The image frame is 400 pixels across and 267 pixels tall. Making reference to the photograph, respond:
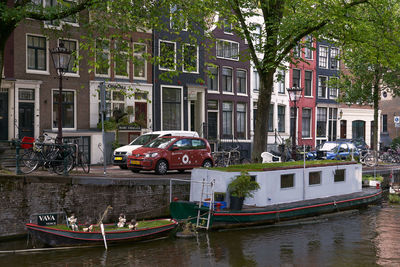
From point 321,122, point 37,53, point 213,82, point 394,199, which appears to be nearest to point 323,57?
point 321,122

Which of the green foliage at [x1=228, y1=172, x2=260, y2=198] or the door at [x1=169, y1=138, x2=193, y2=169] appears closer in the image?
the green foliage at [x1=228, y1=172, x2=260, y2=198]

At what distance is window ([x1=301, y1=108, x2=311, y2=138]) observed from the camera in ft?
131

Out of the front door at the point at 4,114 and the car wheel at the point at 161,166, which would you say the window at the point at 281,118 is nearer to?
the car wheel at the point at 161,166

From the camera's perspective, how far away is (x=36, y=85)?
78.1 ft

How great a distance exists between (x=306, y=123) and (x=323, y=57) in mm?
5845

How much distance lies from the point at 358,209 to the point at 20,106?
15.7 m

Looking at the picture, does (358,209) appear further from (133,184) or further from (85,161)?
(85,161)

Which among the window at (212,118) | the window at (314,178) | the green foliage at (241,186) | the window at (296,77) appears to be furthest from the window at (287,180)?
the window at (296,77)


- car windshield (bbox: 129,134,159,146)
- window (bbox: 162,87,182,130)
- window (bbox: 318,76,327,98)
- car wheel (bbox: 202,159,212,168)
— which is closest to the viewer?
car wheel (bbox: 202,159,212,168)

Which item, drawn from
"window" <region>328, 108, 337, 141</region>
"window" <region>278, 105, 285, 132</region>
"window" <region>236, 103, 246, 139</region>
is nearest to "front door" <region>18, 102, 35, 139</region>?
"window" <region>236, 103, 246, 139</region>

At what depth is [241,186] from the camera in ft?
49.3

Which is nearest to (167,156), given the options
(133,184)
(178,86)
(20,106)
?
(133,184)

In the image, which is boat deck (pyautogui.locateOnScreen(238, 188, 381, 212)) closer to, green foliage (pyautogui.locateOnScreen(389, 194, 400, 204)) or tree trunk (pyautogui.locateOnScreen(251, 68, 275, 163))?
green foliage (pyautogui.locateOnScreen(389, 194, 400, 204))

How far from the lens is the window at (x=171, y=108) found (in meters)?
29.9
